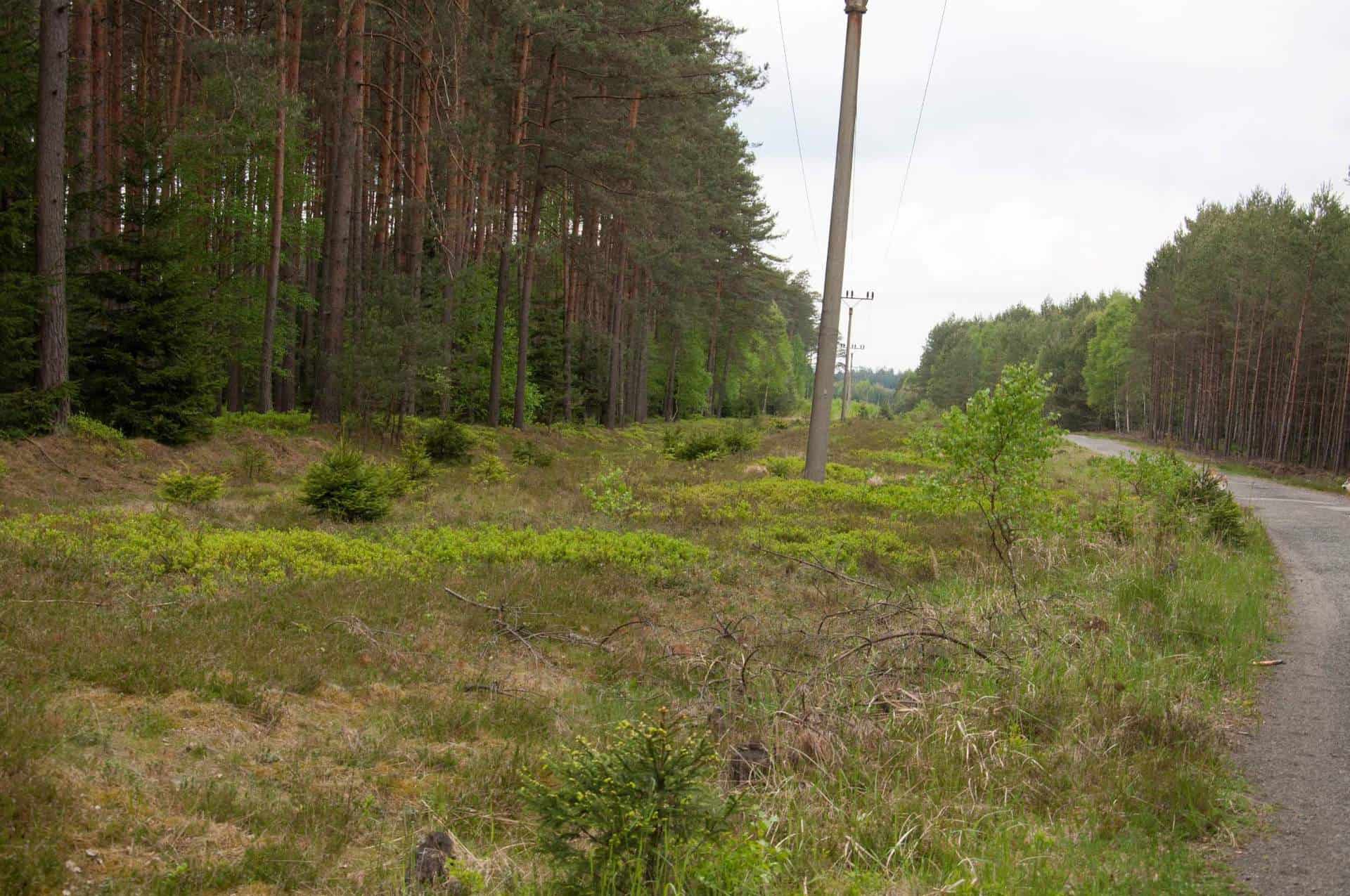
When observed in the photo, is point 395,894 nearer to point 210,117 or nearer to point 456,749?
point 456,749

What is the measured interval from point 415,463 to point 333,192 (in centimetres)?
820

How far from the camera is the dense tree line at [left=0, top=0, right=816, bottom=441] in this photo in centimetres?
1402

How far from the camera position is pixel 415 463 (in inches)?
628

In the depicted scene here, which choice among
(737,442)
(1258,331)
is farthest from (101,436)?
(1258,331)

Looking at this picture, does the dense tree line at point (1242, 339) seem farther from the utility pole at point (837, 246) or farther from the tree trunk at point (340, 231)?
the tree trunk at point (340, 231)

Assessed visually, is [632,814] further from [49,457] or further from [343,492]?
[49,457]

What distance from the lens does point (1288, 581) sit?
10539mm

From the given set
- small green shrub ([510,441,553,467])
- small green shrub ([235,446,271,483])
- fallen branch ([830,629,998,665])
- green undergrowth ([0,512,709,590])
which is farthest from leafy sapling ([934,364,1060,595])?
small green shrub ([510,441,553,467])

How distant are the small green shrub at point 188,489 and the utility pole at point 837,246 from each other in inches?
364

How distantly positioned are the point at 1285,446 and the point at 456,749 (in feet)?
164

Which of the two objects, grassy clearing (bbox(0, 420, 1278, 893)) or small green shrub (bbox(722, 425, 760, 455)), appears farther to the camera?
small green shrub (bbox(722, 425, 760, 455))

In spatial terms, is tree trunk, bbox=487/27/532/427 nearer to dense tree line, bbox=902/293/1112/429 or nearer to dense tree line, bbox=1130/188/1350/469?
dense tree line, bbox=1130/188/1350/469

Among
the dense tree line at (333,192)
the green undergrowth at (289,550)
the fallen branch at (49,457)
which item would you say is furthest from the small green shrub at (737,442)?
the fallen branch at (49,457)

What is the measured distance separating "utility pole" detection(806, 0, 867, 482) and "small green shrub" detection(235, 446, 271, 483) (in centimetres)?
932
